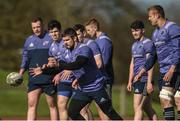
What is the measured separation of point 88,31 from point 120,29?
43.6 meters

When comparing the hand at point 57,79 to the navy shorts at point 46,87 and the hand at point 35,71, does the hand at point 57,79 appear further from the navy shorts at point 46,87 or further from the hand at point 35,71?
the hand at point 35,71

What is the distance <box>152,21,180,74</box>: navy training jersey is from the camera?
1266 centimetres

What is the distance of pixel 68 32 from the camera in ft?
41.2

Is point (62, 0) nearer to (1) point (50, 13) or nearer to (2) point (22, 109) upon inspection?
(1) point (50, 13)

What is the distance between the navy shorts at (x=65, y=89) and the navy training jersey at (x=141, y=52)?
147 centimetres

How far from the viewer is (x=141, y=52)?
1430 centimetres

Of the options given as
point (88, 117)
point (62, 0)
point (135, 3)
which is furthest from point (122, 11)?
point (88, 117)

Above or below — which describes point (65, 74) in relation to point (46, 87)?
above

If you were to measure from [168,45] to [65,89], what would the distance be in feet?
9.36

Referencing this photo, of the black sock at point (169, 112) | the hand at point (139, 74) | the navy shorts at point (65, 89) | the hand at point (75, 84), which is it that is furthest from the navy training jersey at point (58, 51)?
the black sock at point (169, 112)

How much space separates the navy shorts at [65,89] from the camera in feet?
47.6

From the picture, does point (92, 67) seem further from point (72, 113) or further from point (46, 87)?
point (46, 87)

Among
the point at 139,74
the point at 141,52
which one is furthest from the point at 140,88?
the point at 141,52

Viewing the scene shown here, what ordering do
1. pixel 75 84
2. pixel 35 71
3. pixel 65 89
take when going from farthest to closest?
pixel 65 89 < pixel 35 71 < pixel 75 84
